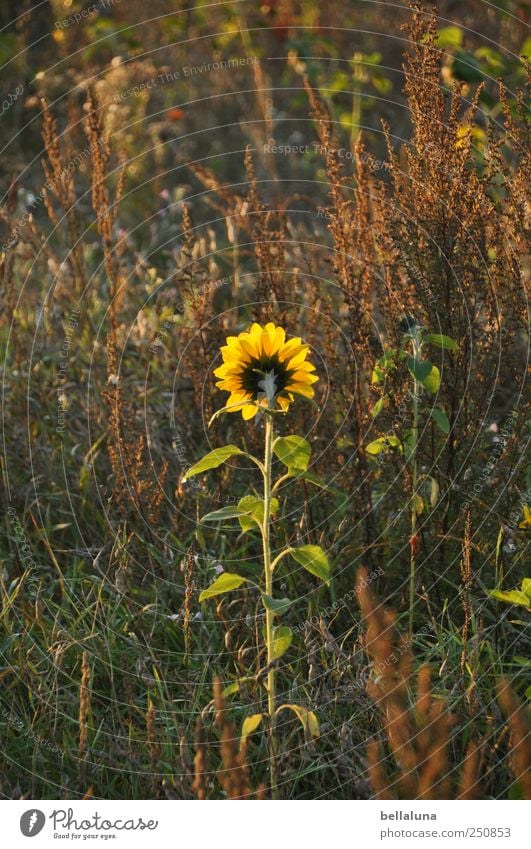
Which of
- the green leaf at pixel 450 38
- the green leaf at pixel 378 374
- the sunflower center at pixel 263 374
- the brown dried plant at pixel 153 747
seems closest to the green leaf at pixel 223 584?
the brown dried plant at pixel 153 747

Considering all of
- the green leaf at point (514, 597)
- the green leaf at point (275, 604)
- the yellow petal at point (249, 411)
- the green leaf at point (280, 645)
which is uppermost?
the yellow petal at point (249, 411)

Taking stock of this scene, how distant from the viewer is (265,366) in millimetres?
1824

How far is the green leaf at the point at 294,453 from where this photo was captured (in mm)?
1840

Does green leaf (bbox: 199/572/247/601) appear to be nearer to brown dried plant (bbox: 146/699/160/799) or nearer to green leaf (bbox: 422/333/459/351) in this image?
brown dried plant (bbox: 146/699/160/799)

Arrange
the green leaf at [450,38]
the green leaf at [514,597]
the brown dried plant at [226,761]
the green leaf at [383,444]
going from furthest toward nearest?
the green leaf at [450,38] < the green leaf at [383,444] < the green leaf at [514,597] < the brown dried plant at [226,761]

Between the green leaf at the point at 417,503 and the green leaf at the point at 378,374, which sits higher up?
the green leaf at the point at 378,374

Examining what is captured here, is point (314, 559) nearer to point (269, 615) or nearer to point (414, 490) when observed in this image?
point (269, 615)

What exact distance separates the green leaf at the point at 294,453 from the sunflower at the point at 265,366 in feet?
0.24

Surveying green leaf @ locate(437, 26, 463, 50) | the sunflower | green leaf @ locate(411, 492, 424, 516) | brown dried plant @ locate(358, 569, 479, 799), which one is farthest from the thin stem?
green leaf @ locate(437, 26, 463, 50)

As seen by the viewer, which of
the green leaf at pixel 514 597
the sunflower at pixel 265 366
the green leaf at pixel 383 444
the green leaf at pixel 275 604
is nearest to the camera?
the green leaf at pixel 275 604

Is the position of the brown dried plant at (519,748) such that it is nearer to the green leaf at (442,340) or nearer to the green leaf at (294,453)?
Result: the green leaf at (294,453)

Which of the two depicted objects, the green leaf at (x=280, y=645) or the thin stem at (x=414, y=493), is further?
the thin stem at (x=414, y=493)

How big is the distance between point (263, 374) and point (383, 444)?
1.70 ft

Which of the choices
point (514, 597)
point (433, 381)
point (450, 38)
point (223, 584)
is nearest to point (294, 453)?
point (223, 584)
